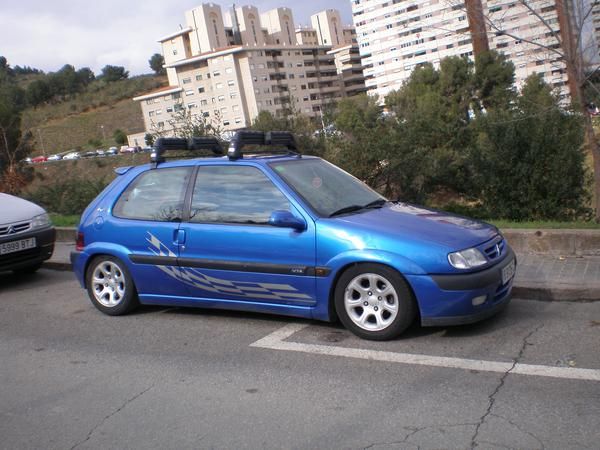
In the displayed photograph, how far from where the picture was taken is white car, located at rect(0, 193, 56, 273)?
877cm

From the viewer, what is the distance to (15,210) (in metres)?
9.16

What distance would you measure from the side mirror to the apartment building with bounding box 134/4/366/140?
6784 cm

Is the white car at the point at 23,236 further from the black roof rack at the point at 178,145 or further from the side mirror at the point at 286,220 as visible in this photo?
the side mirror at the point at 286,220

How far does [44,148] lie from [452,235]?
9539cm

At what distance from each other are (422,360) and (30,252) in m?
6.24

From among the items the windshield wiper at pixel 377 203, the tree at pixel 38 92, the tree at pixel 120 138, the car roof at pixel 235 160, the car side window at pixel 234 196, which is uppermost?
the tree at pixel 38 92

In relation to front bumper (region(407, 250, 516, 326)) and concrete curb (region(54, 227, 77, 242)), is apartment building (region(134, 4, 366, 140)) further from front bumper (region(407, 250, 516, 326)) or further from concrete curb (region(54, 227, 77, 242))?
front bumper (region(407, 250, 516, 326))

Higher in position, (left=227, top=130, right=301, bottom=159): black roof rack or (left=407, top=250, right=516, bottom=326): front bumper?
(left=227, top=130, right=301, bottom=159): black roof rack

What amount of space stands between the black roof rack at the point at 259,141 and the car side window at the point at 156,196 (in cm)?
50

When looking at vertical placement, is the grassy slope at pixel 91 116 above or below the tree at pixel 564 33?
above

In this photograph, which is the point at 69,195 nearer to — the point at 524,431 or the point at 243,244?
the point at 243,244

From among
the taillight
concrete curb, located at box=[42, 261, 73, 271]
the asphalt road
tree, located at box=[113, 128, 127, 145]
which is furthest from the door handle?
tree, located at box=[113, 128, 127, 145]

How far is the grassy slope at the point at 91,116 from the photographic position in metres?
95.8

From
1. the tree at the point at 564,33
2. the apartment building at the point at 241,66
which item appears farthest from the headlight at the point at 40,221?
the apartment building at the point at 241,66
